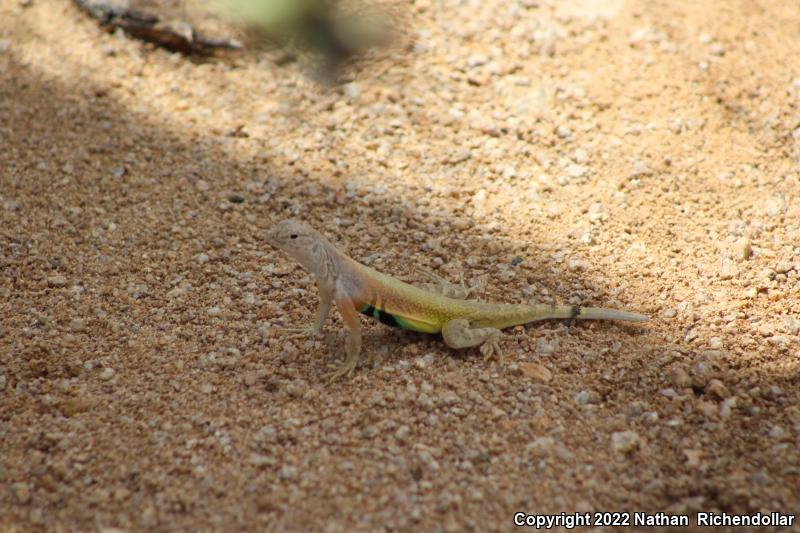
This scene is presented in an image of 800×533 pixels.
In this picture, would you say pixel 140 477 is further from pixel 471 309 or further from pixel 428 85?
pixel 428 85

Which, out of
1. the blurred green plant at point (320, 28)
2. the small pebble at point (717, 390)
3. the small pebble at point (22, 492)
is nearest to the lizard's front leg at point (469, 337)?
the small pebble at point (717, 390)

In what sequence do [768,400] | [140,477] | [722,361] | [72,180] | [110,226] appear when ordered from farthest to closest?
[72,180] < [110,226] < [722,361] < [768,400] < [140,477]

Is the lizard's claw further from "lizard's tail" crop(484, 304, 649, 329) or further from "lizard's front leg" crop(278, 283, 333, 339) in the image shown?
"lizard's tail" crop(484, 304, 649, 329)

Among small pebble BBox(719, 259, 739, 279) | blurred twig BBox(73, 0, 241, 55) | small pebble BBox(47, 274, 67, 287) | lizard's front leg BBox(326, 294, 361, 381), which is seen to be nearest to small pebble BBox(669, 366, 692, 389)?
small pebble BBox(719, 259, 739, 279)

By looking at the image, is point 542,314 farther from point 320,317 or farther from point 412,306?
point 320,317

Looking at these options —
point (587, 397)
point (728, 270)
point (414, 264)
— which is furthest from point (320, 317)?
point (728, 270)

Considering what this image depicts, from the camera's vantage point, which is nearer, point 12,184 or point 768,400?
point 768,400

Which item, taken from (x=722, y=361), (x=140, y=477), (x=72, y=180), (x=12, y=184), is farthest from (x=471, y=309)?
(x=12, y=184)
